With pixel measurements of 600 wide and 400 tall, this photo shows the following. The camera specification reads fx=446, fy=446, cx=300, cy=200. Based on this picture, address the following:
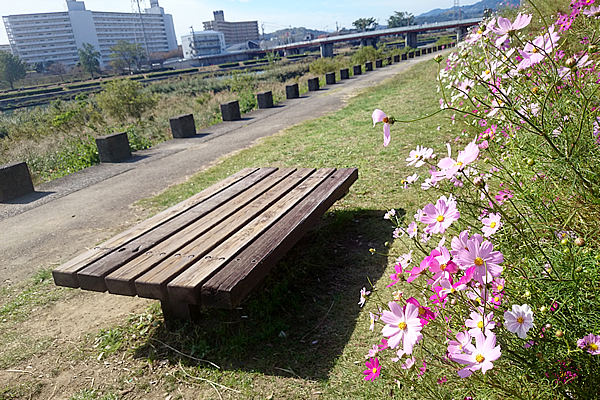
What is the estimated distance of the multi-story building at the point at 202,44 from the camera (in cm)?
13412

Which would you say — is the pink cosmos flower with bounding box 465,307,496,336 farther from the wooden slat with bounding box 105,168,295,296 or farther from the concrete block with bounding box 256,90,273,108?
the concrete block with bounding box 256,90,273,108

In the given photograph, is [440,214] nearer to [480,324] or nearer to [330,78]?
[480,324]

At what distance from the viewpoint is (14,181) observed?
20.1ft

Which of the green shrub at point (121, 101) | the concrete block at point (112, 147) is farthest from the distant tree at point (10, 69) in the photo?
the concrete block at point (112, 147)

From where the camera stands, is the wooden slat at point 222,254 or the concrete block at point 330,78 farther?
the concrete block at point 330,78

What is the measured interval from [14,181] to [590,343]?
688 cm

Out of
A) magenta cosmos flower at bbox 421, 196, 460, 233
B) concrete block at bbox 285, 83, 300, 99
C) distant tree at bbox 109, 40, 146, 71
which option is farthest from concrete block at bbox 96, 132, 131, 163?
distant tree at bbox 109, 40, 146, 71

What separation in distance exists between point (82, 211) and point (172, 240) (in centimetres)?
313

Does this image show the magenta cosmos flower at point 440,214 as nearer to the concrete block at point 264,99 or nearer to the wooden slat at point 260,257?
the wooden slat at point 260,257

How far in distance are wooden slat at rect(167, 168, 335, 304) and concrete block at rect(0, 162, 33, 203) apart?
4.59 meters

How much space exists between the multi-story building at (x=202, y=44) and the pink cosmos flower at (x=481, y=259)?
465ft

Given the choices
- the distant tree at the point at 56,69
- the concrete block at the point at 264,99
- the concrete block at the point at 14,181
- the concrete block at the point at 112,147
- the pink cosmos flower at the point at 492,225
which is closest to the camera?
the pink cosmos flower at the point at 492,225

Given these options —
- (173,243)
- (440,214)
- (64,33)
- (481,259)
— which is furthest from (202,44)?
(481,259)

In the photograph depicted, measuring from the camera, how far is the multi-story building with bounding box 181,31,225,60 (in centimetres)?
13412
